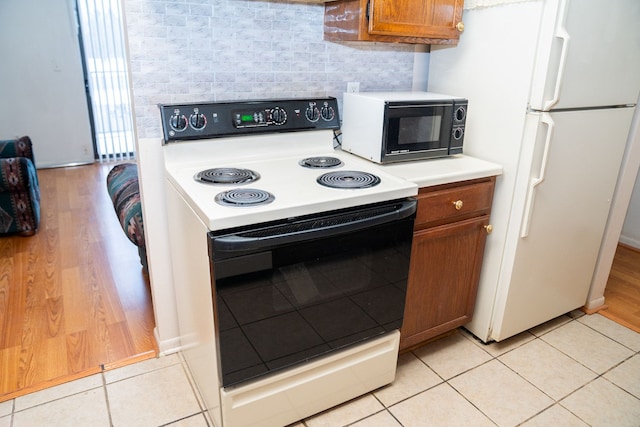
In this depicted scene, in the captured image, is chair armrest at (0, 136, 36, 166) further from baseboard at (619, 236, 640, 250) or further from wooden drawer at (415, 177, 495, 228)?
baseboard at (619, 236, 640, 250)

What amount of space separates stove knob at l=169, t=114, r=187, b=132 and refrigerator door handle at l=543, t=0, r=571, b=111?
139cm

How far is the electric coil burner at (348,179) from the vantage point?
1.58 metres

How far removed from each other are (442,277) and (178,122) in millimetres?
1255

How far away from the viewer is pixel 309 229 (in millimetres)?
1402

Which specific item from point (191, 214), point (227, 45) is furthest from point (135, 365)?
point (227, 45)

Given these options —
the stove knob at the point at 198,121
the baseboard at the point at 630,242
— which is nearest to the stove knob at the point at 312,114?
the stove knob at the point at 198,121

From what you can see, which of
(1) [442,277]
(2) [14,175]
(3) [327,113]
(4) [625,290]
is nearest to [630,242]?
(4) [625,290]

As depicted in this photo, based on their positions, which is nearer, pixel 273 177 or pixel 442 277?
pixel 273 177

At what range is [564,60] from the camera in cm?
168

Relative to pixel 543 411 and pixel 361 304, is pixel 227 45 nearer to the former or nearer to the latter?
pixel 361 304

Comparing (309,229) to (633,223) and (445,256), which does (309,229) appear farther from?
(633,223)

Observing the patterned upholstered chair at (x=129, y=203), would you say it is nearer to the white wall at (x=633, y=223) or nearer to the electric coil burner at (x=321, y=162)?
the electric coil burner at (x=321, y=162)

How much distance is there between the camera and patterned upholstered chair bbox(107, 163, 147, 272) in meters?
2.35

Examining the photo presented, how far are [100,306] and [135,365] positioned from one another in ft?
2.02
